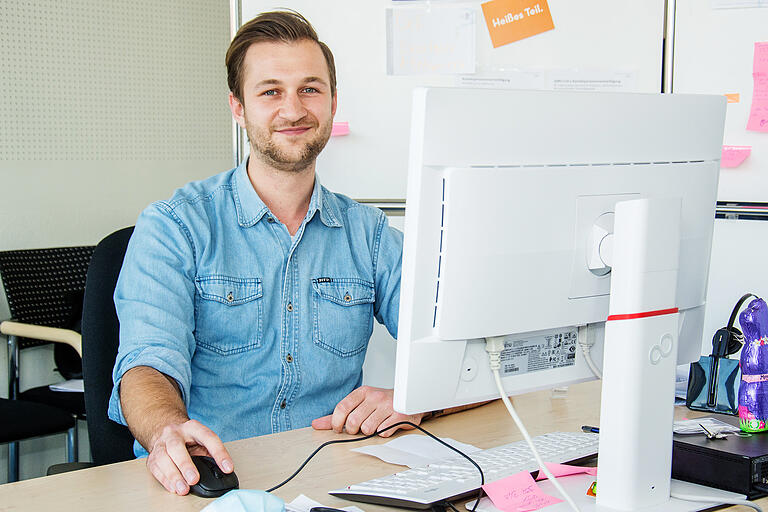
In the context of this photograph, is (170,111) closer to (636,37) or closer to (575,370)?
(636,37)

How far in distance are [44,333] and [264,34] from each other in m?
1.51

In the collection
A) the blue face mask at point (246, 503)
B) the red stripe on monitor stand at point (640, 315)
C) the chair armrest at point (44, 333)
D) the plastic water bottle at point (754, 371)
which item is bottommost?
the chair armrest at point (44, 333)

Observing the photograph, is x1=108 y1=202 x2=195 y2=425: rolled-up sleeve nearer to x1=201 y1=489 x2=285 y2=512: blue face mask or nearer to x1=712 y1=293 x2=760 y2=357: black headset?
x1=201 y1=489 x2=285 y2=512: blue face mask

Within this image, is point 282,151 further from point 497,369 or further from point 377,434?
point 497,369

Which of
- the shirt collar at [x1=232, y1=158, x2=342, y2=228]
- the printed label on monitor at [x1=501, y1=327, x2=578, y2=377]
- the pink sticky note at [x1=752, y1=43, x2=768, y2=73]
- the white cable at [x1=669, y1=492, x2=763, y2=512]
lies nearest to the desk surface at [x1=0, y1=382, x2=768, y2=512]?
the white cable at [x1=669, y1=492, x2=763, y2=512]

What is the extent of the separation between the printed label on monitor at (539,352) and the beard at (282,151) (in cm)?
83

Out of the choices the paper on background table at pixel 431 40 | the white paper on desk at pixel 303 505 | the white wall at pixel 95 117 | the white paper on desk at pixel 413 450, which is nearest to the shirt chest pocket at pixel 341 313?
the white paper on desk at pixel 413 450

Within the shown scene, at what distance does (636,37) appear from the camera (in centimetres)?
219

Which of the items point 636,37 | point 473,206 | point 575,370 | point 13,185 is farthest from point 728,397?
point 13,185

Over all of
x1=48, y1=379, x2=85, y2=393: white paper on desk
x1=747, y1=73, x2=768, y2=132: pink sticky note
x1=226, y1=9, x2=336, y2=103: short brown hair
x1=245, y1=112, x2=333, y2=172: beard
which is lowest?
x1=48, y1=379, x2=85, y2=393: white paper on desk

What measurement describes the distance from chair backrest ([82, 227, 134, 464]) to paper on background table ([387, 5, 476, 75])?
1149 mm

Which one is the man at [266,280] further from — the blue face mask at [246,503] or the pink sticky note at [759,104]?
the pink sticky note at [759,104]

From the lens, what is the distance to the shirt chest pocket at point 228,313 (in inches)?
62.2

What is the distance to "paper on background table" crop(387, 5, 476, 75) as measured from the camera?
2293 mm
